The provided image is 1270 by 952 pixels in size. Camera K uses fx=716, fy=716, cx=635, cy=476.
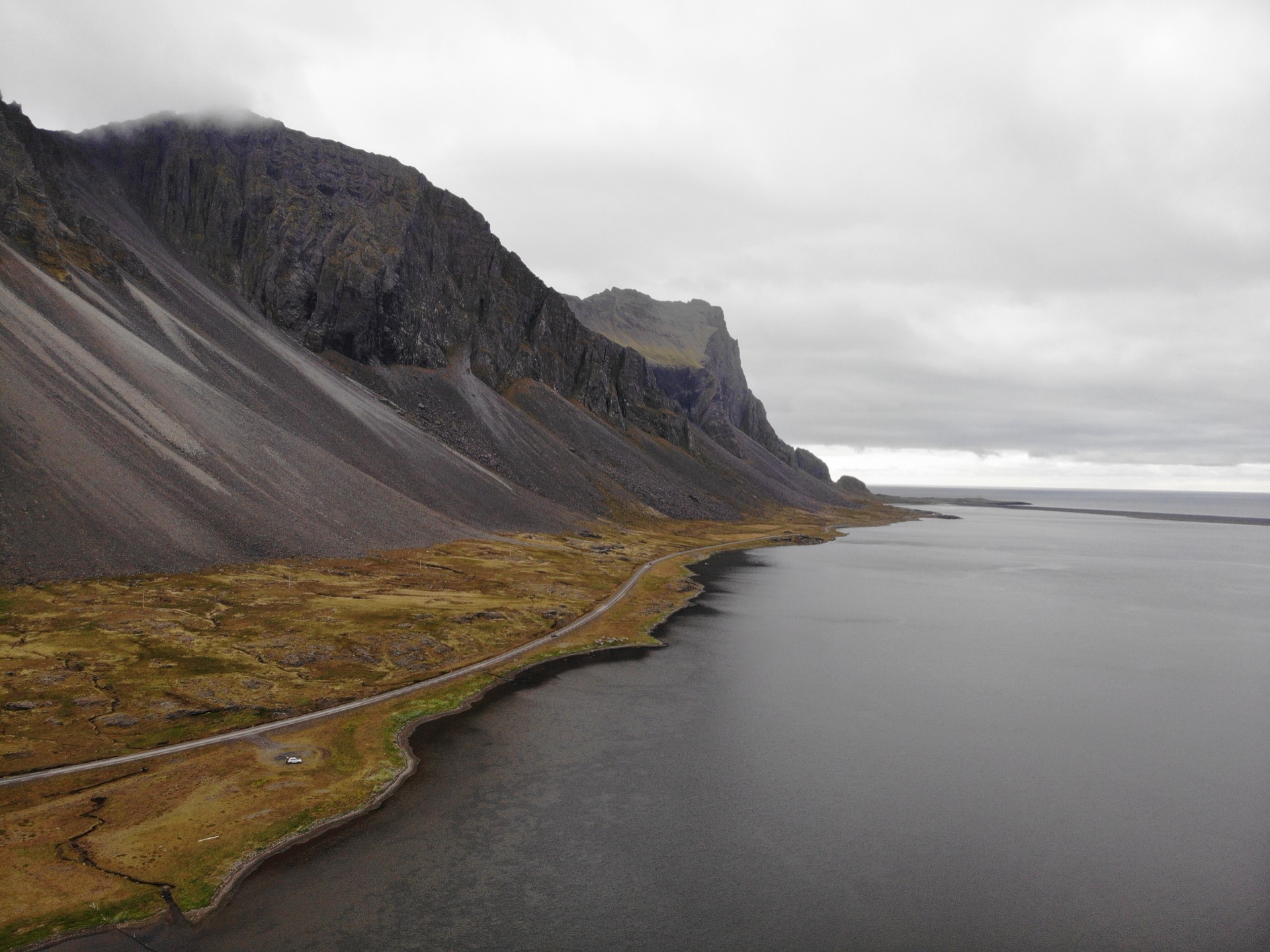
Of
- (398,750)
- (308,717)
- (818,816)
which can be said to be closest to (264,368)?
(308,717)

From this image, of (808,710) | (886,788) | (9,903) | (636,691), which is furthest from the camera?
(636,691)

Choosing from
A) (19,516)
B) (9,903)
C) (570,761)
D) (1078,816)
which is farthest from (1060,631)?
(19,516)

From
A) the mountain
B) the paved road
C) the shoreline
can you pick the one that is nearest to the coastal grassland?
the shoreline

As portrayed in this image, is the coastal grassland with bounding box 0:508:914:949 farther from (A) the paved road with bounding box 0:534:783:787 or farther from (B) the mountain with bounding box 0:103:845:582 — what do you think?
(B) the mountain with bounding box 0:103:845:582

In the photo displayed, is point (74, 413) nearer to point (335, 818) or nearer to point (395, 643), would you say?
point (395, 643)

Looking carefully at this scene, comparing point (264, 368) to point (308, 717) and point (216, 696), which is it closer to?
point (216, 696)

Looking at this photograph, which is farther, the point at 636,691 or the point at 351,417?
the point at 351,417

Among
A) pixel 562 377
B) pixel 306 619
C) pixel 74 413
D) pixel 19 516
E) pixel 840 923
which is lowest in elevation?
pixel 840 923
